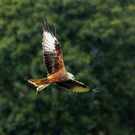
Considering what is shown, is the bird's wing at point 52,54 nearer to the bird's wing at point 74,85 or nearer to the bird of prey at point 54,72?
the bird of prey at point 54,72

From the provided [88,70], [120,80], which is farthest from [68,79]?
[120,80]

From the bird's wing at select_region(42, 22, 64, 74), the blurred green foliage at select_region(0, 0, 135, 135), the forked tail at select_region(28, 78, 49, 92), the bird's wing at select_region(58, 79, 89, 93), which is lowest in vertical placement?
the blurred green foliage at select_region(0, 0, 135, 135)

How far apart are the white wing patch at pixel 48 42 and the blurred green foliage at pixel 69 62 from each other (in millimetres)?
18774

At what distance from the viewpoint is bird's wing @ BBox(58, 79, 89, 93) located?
11297mm

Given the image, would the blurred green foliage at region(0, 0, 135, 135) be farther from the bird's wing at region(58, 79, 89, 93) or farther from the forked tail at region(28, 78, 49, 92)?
the forked tail at region(28, 78, 49, 92)

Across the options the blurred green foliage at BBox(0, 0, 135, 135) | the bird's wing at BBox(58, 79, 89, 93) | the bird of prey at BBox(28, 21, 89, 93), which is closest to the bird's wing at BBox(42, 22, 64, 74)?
the bird of prey at BBox(28, 21, 89, 93)

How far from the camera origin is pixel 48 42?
39.2 ft

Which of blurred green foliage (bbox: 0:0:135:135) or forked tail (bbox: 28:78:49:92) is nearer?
forked tail (bbox: 28:78:49:92)

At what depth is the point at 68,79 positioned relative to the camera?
1105 cm

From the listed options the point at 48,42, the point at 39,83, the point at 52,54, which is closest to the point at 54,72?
the point at 39,83

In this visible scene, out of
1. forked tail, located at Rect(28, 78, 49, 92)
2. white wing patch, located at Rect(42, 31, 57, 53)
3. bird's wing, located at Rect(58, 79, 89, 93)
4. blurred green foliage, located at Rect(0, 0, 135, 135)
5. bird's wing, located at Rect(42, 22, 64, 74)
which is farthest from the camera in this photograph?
blurred green foliage, located at Rect(0, 0, 135, 135)

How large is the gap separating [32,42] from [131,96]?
A: 5075mm

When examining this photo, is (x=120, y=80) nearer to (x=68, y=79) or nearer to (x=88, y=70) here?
(x=88, y=70)

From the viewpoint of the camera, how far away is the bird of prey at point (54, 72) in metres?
11.1
